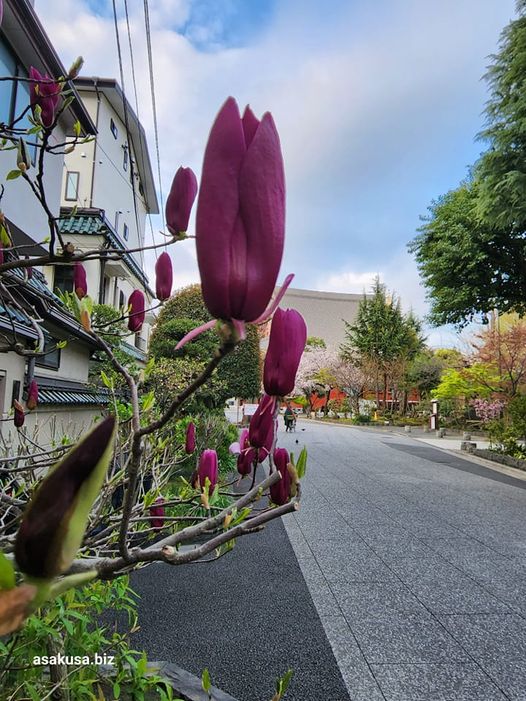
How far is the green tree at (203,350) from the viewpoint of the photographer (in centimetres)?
934

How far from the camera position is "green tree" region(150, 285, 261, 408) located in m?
9.34

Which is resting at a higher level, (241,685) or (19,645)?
(19,645)

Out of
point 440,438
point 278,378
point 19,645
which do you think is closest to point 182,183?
point 278,378

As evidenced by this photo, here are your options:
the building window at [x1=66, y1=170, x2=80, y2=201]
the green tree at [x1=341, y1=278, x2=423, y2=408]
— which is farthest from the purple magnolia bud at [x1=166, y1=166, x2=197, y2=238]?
the green tree at [x1=341, y1=278, x2=423, y2=408]

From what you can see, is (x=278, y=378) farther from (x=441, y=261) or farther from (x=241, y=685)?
(x=441, y=261)

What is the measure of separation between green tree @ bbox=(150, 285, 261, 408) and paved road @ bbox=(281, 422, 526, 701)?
311 cm

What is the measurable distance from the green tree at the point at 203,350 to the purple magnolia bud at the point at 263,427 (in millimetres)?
7616

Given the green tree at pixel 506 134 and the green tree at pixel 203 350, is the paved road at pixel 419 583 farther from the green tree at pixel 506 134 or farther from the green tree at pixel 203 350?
the green tree at pixel 506 134

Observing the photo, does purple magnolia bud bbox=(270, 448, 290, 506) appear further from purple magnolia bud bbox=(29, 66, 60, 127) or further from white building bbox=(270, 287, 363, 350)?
white building bbox=(270, 287, 363, 350)

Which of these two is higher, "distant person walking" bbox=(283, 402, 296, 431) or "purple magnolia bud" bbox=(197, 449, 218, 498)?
"purple magnolia bud" bbox=(197, 449, 218, 498)

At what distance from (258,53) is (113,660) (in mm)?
3040

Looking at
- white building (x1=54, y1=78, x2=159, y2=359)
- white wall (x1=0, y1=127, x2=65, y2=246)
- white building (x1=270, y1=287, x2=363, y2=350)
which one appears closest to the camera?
white wall (x1=0, y1=127, x2=65, y2=246)

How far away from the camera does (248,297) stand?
17.4 inches

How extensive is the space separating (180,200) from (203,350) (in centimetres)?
844
